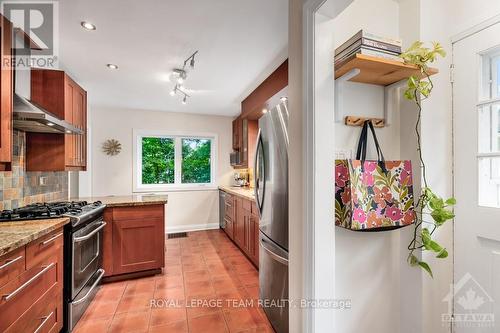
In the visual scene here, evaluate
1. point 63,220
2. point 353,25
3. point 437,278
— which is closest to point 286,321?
point 437,278

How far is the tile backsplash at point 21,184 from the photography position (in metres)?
2.03

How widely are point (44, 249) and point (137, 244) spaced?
114 cm

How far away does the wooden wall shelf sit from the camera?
1.04 m

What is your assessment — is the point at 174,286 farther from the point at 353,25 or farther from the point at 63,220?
the point at 353,25

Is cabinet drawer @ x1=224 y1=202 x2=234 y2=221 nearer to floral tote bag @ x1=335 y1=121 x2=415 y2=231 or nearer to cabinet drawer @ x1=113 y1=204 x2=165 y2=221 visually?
cabinet drawer @ x1=113 y1=204 x2=165 y2=221

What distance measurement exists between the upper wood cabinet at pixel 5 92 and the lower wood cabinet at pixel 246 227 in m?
2.19

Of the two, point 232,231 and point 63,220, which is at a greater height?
point 63,220

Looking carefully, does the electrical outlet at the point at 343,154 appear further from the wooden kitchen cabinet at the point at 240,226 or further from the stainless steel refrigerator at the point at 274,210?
the wooden kitchen cabinet at the point at 240,226

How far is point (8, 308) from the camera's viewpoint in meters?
1.16

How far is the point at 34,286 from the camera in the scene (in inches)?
54.2

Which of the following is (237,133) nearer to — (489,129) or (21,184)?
(21,184)

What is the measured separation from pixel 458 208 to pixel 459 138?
38cm

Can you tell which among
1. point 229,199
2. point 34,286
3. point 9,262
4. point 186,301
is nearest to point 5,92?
point 9,262

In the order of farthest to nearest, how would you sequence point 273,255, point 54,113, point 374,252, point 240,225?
point 240,225, point 54,113, point 273,255, point 374,252
